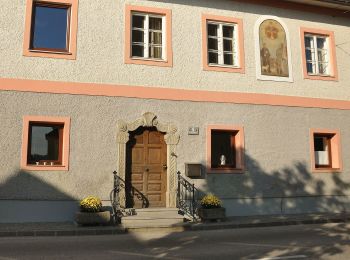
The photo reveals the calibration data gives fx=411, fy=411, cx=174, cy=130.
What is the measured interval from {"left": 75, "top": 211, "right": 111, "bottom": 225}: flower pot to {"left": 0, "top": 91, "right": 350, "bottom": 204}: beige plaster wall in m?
1.08

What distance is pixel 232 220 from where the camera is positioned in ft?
38.7

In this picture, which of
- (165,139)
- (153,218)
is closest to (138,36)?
(165,139)

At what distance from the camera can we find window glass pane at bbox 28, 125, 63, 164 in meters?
11.4

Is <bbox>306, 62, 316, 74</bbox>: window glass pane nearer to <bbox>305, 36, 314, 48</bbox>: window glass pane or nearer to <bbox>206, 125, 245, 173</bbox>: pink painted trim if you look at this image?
<bbox>305, 36, 314, 48</bbox>: window glass pane

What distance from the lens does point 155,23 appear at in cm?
1303

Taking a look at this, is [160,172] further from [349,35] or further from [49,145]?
[349,35]

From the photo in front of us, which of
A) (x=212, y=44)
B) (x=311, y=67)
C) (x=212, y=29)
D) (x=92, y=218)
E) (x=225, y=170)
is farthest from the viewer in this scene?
(x=311, y=67)

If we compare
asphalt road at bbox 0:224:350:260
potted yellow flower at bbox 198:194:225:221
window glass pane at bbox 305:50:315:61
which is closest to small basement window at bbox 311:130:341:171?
window glass pane at bbox 305:50:315:61

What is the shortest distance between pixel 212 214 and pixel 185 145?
2290mm

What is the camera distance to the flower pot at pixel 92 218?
10.3 meters

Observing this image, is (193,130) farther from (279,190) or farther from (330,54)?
(330,54)

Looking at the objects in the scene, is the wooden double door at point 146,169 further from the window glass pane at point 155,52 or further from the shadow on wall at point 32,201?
the window glass pane at point 155,52

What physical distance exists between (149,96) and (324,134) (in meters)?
6.50

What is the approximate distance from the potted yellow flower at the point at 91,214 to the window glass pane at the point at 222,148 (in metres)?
3.97
